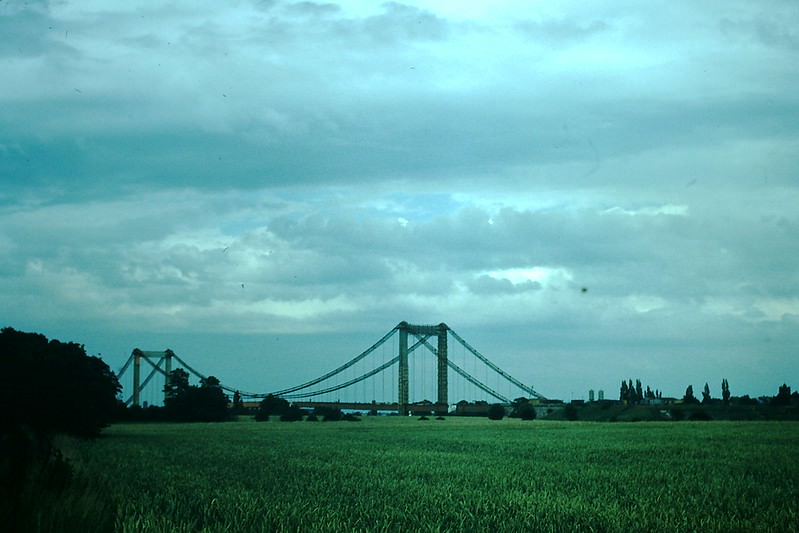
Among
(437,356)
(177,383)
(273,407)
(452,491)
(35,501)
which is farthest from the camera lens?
(437,356)

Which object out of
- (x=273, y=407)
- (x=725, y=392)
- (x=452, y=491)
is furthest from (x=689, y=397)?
(x=452, y=491)

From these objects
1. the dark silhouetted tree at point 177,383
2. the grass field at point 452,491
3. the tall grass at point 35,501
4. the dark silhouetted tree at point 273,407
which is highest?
the dark silhouetted tree at point 177,383

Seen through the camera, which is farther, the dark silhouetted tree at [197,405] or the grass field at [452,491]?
the dark silhouetted tree at [197,405]

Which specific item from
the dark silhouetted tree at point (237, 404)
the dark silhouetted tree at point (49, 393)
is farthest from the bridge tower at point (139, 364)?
the dark silhouetted tree at point (49, 393)

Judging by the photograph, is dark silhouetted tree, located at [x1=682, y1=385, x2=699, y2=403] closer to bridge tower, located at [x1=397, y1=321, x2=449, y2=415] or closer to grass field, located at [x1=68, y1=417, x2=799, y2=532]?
bridge tower, located at [x1=397, y1=321, x2=449, y2=415]

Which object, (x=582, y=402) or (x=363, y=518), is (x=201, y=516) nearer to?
(x=363, y=518)

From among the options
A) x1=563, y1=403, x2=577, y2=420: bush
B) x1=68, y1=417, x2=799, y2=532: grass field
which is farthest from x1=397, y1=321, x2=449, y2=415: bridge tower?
x1=68, y1=417, x2=799, y2=532: grass field

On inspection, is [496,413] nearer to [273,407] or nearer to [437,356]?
[437,356]

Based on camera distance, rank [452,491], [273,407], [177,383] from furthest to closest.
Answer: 1. [273,407]
2. [177,383]
3. [452,491]

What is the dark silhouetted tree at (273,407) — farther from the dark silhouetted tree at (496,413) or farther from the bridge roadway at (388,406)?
the dark silhouetted tree at (496,413)

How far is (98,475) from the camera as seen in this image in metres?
18.9

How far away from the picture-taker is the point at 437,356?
111312mm

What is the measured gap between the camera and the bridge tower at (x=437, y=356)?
330ft

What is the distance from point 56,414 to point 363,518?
34.0m
